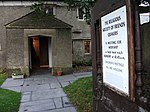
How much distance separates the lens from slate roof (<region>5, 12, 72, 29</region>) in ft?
51.0

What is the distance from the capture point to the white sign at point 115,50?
2782 mm

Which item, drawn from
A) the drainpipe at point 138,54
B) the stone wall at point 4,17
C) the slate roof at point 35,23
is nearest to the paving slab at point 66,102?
the drainpipe at point 138,54

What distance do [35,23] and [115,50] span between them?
43.2 feet

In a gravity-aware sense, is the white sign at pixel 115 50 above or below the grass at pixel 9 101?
above

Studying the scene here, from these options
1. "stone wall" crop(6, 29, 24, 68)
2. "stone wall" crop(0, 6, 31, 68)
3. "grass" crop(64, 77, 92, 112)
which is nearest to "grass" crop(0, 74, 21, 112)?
"grass" crop(64, 77, 92, 112)

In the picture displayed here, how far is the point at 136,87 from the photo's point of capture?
265 centimetres

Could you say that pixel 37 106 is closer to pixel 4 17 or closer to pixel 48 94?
pixel 48 94

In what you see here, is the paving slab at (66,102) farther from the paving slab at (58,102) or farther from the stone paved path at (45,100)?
the paving slab at (58,102)

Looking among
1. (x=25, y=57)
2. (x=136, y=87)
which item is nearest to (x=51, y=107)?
(x=136, y=87)

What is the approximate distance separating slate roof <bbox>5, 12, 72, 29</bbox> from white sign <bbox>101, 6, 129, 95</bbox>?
40.7 ft

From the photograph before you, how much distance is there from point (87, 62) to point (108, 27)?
17733mm

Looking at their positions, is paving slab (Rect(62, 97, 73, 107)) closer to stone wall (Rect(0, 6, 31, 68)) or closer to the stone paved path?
the stone paved path

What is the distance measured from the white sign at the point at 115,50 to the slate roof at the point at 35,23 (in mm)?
12412

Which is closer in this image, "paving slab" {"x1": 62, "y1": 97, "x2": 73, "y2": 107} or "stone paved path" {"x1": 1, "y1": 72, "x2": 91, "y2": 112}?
"stone paved path" {"x1": 1, "y1": 72, "x2": 91, "y2": 112}
